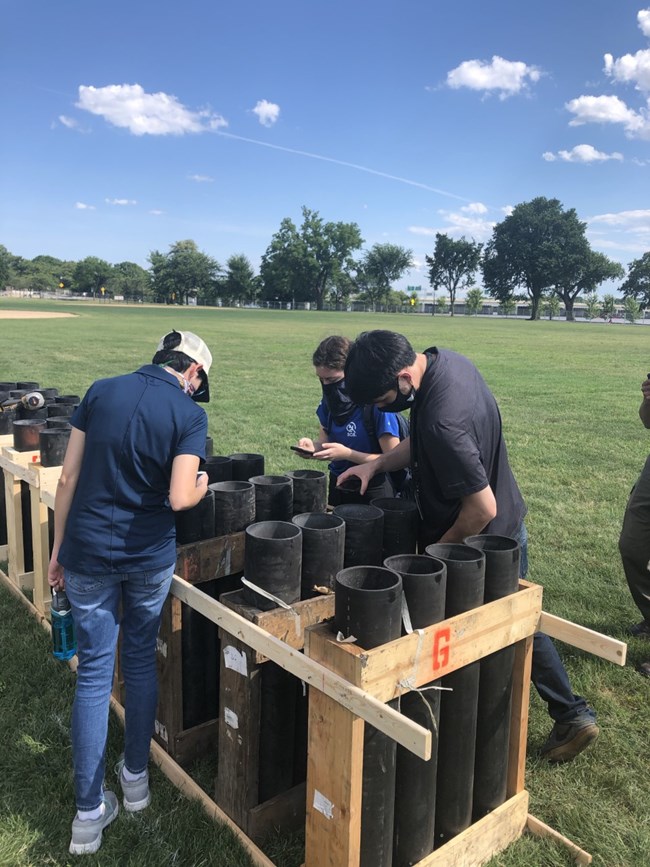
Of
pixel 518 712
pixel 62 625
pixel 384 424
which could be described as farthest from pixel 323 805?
pixel 384 424

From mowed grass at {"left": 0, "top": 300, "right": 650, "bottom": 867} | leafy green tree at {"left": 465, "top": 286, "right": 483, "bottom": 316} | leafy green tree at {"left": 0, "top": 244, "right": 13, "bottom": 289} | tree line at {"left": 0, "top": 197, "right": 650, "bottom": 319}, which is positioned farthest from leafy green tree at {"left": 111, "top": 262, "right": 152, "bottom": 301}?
mowed grass at {"left": 0, "top": 300, "right": 650, "bottom": 867}

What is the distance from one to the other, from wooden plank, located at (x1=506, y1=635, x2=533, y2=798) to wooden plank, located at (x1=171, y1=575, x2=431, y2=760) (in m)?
1.09

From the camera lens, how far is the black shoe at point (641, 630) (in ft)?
16.3

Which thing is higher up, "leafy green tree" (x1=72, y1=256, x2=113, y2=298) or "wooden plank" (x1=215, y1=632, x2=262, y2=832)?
"leafy green tree" (x1=72, y1=256, x2=113, y2=298)

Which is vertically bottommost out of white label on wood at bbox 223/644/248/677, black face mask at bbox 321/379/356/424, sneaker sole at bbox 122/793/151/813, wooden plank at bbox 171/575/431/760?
sneaker sole at bbox 122/793/151/813

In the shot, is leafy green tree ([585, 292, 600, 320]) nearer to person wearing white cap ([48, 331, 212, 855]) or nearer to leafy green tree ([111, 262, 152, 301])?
leafy green tree ([111, 262, 152, 301])

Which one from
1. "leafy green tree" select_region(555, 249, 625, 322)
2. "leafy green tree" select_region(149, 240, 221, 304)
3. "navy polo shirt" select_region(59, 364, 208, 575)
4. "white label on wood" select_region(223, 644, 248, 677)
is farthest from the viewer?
"leafy green tree" select_region(149, 240, 221, 304)

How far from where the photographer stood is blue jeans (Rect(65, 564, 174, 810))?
2.86 metres

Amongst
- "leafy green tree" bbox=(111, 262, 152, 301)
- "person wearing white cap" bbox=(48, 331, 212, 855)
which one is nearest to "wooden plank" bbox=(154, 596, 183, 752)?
"person wearing white cap" bbox=(48, 331, 212, 855)

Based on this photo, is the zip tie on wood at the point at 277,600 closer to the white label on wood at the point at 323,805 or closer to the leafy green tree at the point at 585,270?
the white label on wood at the point at 323,805

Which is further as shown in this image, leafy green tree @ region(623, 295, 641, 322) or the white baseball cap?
leafy green tree @ region(623, 295, 641, 322)

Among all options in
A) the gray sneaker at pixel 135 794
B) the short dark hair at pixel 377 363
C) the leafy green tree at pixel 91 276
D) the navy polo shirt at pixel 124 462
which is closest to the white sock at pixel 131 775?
the gray sneaker at pixel 135 794

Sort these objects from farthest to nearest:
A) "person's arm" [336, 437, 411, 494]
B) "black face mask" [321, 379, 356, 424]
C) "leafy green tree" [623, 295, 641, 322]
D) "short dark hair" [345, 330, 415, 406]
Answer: "leafy green tree" [623, 295, 641, 322] → "black face mask" [321, 379, 356, 424] → "person's arm" [336, 437, 411, 494] → "short dark hair" [345, 330, 415, 406]

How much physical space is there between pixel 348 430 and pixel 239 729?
2.42 m
